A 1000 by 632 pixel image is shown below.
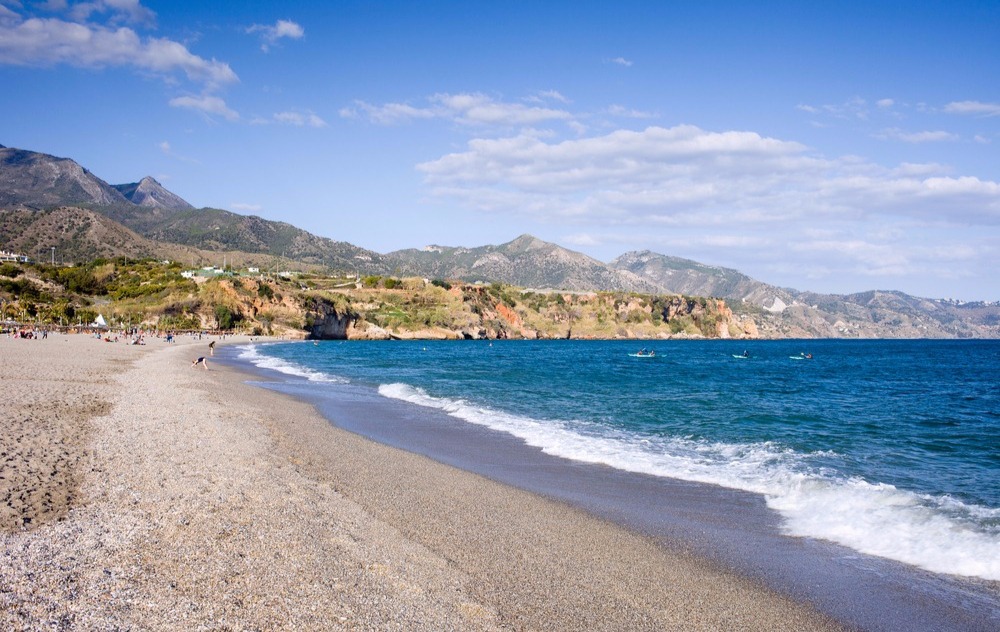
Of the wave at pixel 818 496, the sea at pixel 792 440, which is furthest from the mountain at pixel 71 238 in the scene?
the wave at pixel 818 496

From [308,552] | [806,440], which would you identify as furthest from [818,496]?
[308,552]

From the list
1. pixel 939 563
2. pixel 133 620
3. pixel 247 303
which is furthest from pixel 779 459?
pixel 247 303

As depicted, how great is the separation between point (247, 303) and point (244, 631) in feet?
369

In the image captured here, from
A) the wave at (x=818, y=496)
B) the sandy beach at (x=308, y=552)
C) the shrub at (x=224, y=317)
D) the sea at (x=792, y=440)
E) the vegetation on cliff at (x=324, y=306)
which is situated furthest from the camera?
the shrub at (x=224, y=317)

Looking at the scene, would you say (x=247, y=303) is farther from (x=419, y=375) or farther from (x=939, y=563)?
(x=939, y=563)

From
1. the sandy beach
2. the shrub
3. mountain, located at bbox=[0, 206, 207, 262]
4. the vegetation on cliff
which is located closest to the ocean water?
the sandy beach

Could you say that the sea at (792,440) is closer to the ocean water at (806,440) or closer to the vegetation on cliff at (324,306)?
the ocean water at (806,440)

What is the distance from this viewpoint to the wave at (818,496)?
8.45 metres

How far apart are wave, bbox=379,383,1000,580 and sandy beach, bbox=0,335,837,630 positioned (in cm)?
303

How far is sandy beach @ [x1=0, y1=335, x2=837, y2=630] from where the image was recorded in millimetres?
5551

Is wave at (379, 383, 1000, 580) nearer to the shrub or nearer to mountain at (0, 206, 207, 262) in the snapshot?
the shrub

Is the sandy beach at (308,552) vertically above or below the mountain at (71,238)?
below

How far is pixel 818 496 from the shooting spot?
1109 centimetres

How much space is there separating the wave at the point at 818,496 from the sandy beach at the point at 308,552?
9.94 feet
